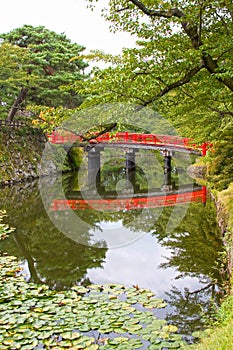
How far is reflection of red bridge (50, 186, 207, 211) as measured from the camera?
13.8m

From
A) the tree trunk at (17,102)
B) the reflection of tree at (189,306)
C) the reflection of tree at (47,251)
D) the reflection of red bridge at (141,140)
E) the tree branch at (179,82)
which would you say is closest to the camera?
the reflection of tree at (189,306)

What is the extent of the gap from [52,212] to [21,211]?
118 cm

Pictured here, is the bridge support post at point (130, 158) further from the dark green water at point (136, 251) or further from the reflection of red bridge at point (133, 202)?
the dark green water at point (136, 251)

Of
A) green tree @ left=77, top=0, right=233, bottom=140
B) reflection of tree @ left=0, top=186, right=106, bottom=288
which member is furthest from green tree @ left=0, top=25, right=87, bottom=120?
green tree @ left=77, top=0, right=233, bottom=140

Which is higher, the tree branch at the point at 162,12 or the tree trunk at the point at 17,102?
the tree trunk at the point at 17,102

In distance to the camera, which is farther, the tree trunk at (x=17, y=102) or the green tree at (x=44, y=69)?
the tree trunk at (x=17, y=102)

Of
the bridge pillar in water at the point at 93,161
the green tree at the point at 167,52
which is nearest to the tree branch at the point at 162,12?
the green tree at the point at 167,52

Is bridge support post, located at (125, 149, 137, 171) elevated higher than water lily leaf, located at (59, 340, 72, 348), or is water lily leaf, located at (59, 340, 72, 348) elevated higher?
bridge support post, located at (125, 149, 137, 171)

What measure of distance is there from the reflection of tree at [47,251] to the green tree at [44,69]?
336 inches

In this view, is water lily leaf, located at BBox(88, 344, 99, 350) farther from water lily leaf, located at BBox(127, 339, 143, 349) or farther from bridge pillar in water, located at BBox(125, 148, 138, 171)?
bridge pillar in water, located at BBox(125, 148, 138, 171)

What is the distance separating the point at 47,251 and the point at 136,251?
7.14 feet

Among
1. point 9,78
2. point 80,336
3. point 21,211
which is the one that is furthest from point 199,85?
point 9,78

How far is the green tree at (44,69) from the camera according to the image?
706 inches

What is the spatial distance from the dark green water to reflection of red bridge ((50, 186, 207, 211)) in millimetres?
622
